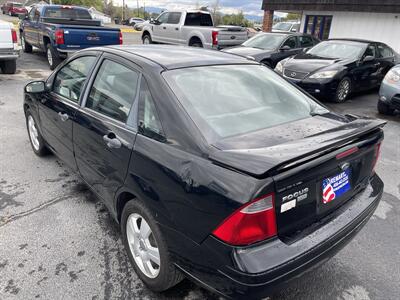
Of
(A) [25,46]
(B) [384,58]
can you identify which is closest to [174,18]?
(A) [25,46]

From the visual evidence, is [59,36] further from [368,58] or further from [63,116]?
[368,58]

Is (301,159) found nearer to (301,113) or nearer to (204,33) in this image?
(301,113)

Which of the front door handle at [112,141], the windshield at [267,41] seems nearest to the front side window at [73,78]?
the front door handle at [112,141]

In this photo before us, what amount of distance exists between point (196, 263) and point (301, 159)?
2.70 ft

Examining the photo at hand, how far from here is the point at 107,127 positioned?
2639 millimetres

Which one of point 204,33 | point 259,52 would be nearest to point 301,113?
point 259,52

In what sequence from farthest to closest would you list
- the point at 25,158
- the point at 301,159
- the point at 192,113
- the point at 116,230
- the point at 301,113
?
1. the point at 25,158
2. the point at 116,230
3. the point at 301,113
4. the point at 192,113
5. the point at 301,159

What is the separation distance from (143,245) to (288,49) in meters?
9.48

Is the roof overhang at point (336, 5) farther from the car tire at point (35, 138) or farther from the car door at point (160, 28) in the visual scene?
the car tire at point (35, 138)

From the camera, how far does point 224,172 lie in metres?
1.80

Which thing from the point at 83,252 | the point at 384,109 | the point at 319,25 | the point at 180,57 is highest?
the point at 319,25

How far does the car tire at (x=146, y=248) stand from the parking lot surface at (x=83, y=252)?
14cm

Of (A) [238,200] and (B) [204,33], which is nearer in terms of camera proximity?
(A) [238,200]

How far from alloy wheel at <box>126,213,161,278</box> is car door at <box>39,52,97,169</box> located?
47.4 inches
